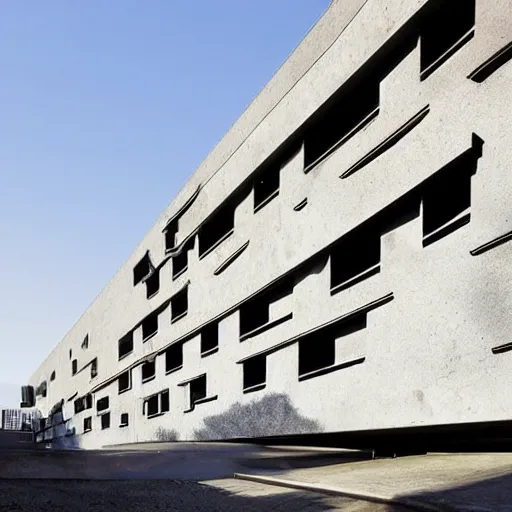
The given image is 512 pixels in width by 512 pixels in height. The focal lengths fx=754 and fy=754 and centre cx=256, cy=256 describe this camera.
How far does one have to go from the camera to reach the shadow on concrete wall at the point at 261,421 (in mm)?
14297

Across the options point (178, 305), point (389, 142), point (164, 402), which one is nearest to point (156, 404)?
point (164, 402)

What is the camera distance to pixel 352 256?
14086mm

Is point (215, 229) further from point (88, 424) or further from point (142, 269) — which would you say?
point (88, 424)

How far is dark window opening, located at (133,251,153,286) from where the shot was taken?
25014mm

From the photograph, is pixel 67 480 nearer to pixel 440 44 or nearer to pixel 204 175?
pixel 440 44

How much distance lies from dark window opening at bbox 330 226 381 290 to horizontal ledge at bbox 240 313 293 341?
1.59 m

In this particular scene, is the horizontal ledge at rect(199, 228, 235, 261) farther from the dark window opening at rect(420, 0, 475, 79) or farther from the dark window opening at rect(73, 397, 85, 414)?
the dark window opening at rect(73, 397, 85, 414)

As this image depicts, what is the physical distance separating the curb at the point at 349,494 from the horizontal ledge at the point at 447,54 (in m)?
6.15

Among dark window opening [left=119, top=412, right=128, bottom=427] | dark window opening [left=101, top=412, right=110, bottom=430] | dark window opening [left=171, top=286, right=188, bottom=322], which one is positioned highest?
dark window opening [left=171, top=286, right=188, bottom=322]

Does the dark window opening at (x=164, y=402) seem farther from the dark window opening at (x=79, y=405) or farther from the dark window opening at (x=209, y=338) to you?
the dark window opening at (x=79, y=405)

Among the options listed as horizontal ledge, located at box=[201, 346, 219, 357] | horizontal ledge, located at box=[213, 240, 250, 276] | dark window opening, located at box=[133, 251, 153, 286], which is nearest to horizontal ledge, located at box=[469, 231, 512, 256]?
horizontal ledge, located at box=[213, 240, 250, 276]

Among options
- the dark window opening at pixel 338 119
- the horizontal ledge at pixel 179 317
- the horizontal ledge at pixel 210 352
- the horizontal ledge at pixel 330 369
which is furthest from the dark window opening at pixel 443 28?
the horizontal ledge at pixel 179 317

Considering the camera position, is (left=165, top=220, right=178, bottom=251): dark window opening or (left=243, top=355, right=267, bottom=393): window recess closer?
(left=243, top=355, right=267, bottom=393): window recess

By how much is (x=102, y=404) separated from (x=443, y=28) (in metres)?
24.5
